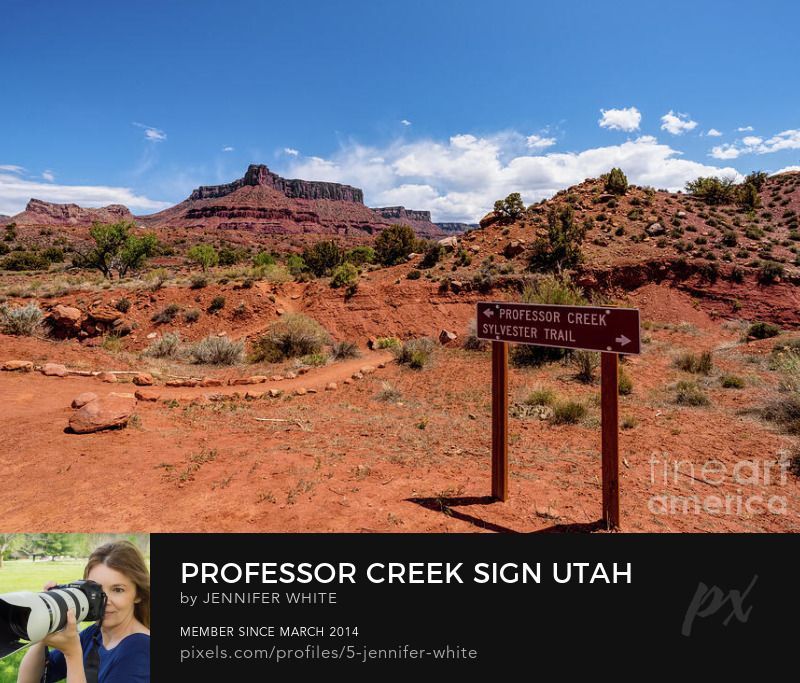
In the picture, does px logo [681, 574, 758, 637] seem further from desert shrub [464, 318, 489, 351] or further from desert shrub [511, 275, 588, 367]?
desert shrub [464, 318, 489, 351]

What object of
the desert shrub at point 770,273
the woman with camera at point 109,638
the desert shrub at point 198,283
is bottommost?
the woman with camera at point 109,638

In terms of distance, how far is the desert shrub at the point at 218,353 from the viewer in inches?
557

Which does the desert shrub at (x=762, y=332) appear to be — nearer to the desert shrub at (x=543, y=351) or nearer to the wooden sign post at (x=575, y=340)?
the desert shrub at (x=543, y=351)

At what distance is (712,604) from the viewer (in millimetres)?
2607

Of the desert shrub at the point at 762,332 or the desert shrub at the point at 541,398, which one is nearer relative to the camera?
the desert shrub at the point at 541,398

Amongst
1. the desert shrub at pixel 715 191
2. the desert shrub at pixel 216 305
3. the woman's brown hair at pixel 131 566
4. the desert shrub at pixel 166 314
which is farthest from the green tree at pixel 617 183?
the woman's brown hair at pixel 131 566

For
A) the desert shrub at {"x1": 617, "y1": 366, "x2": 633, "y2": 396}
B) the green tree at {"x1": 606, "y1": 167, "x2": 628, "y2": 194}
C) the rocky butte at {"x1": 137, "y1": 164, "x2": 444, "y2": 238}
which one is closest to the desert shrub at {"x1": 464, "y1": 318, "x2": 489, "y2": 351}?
the desert shrub at {"x1": 617, "y1": 366, "x2": 633, "y2": 396}

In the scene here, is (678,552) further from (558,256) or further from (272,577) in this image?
(558,256)

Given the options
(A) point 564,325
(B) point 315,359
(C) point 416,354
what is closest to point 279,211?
(B) point 315,359

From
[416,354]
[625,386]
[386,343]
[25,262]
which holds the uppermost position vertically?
[25,262]

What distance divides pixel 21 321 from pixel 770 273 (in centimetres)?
3047

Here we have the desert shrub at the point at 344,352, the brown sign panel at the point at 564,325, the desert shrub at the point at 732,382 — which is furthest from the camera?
the desert shrub at the point at 344,352

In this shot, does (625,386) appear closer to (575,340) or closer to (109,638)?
(575,340)

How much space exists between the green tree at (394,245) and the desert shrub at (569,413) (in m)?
24.2
